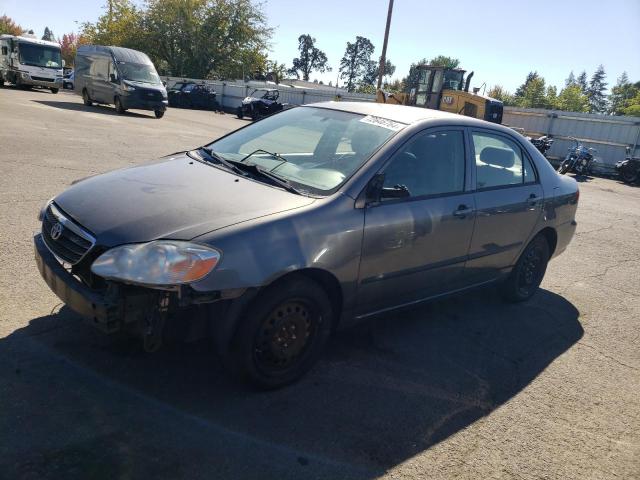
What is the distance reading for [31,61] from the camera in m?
25.0

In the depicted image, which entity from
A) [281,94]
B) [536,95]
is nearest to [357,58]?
[536,95]

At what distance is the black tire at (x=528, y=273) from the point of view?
4.75 metres

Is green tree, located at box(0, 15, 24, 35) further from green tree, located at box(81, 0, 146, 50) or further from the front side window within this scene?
the front side window

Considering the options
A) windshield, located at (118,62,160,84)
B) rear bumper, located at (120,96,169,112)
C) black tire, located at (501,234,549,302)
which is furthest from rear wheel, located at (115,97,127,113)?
Answer: black tire, located at (501,234,549,302)

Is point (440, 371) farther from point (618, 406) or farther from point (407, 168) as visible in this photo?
point (407, 168)

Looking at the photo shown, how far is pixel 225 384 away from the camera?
3.01 meters

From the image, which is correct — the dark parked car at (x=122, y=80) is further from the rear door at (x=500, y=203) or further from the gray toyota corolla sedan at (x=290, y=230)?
the rear door at (x=500, y=203)

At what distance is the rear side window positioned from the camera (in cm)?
409

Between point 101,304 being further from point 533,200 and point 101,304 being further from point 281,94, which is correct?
point 281,94

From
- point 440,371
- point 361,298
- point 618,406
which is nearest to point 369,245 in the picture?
point 361,298

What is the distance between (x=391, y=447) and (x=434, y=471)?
0.24 metres

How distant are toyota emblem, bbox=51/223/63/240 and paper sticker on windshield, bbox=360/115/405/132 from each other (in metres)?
2.14

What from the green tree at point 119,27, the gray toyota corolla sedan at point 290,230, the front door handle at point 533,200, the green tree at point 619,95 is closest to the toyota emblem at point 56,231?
the gray toyota corolla sedan at point 290,230

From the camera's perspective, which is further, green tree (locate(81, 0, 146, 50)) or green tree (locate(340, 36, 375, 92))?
green tree (locate(340, 36, 375, 92))
